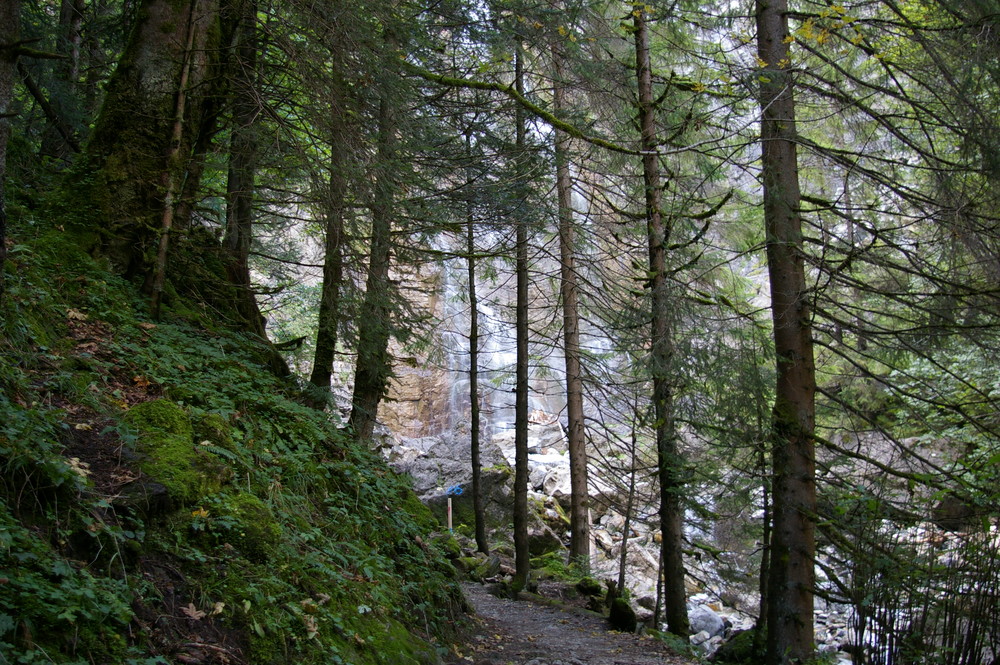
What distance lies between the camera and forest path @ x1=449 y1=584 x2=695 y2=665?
5953mm

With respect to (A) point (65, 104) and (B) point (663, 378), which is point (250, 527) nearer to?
(B) point (663, 378)

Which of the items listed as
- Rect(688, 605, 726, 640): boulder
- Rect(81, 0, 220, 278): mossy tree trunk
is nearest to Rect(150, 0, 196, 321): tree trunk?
Rect(81, 0, 220, 278): mossy tree trunk

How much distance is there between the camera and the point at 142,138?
5.87m

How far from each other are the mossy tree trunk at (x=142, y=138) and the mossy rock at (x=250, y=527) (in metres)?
2.86

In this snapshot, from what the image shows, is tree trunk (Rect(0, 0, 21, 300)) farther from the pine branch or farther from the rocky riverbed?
the rocky riverbed

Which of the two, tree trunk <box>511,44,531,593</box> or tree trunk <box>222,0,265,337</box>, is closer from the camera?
tree trunk <box>222,0,265,337</box>

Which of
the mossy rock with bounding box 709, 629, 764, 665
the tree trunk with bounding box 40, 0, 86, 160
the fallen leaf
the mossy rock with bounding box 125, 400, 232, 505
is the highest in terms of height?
the tree trunk with bounding box 40, 0, 86, 160

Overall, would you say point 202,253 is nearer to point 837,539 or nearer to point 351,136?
point 351,136

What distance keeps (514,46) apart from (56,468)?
7023 mm

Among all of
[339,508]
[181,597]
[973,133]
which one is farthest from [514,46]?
[181,597]

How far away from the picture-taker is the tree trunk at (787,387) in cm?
646

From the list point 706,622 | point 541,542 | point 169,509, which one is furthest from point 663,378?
point 541,542

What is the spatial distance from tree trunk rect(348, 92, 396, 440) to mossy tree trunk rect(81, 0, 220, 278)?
165cm

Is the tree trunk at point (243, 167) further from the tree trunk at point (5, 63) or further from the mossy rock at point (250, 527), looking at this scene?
the mossy rock at point (250, 527)
